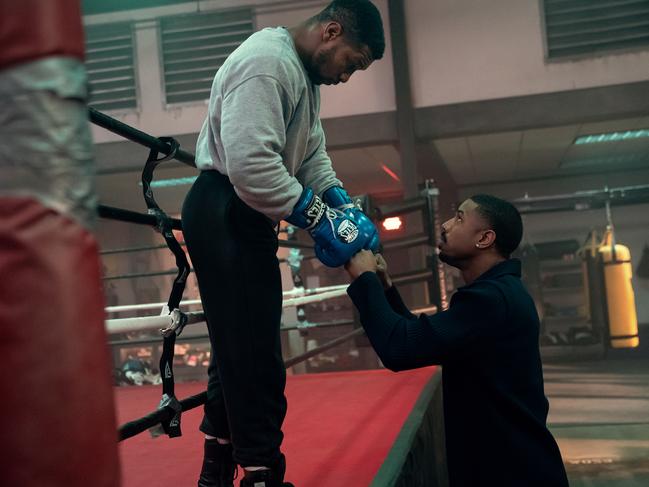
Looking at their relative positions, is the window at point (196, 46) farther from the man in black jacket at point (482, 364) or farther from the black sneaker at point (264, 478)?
the black sneaker at point (264, 478)

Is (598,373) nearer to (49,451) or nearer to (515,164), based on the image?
(515,164)

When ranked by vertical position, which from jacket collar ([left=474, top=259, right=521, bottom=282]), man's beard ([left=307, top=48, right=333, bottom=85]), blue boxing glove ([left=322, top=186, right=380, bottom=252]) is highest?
man's beard ([left=307, top=48, right=333, bottom=85])

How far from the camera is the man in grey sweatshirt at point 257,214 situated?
120 centimetres

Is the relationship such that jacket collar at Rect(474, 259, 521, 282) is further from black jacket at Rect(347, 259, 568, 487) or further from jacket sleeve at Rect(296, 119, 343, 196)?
jacket sleeve at Rect(296, 119, 343, 196)

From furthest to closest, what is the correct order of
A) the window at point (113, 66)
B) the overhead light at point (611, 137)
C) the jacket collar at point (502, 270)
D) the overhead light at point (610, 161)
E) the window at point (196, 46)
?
the overhead light at point (610, 161) → the overhead light at point (611, 137) → the window at point (113, 66) → the window at point (196, 46) → the jacket collar at point (502, 270)

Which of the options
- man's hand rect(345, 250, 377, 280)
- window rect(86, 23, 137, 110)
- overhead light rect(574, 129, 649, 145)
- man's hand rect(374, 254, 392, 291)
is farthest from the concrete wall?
man's hand rect(345, 250, 377, 280)

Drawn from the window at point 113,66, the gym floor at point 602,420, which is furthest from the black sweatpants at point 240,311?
the window at point 113,66

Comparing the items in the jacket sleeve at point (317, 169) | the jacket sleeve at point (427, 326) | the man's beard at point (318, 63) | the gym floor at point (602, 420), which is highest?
the man's beard at point (318, 63)

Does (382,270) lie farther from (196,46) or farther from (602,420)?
(196,46)

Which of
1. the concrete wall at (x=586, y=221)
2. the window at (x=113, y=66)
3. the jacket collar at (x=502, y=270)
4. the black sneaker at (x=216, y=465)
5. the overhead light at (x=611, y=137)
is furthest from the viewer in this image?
the concrete wall at (x=586, y=221)

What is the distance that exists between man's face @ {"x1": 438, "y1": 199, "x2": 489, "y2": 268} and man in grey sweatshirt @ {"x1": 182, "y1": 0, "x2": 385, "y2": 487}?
28 centimetres

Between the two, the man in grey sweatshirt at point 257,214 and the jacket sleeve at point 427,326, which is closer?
the man in grey sweatshirt at point 257,214

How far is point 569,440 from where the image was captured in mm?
4160

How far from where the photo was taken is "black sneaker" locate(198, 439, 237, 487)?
4.54 ft
